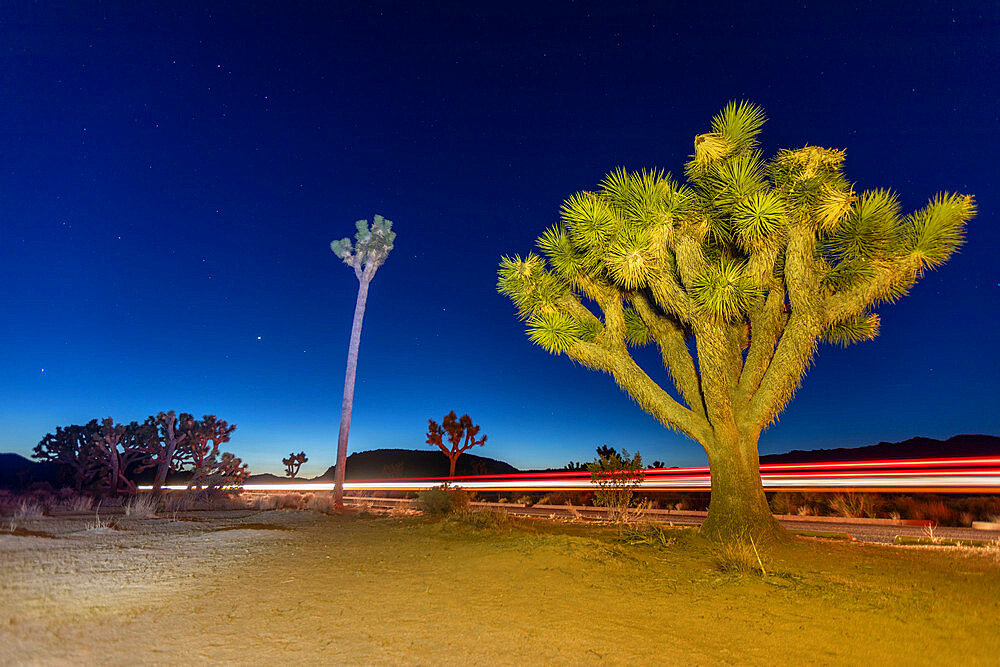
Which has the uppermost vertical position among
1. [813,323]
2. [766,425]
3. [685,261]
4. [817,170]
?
[817,170]

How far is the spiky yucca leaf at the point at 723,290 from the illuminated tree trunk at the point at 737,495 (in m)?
2.58

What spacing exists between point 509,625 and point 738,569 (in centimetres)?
394

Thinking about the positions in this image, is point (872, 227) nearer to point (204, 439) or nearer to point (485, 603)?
point (485, 603)

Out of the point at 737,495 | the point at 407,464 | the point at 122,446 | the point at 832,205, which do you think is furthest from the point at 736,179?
the point at 407,464

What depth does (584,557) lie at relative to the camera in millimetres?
7773

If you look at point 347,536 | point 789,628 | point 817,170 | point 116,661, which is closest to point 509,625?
point 789,628

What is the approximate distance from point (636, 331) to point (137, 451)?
21007 millimetres

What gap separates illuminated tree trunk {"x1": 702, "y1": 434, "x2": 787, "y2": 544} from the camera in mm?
9922

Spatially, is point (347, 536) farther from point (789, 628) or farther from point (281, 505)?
point (281, 505)

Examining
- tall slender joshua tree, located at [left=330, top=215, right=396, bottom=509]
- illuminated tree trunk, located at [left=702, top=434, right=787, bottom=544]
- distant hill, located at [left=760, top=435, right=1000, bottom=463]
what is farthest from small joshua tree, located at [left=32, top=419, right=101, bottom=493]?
distant hill, located at [left=760, top=435, right=1000, bottom=463]

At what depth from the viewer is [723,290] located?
33.3 ft

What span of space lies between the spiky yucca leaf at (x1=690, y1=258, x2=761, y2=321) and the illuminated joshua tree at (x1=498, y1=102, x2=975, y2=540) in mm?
30

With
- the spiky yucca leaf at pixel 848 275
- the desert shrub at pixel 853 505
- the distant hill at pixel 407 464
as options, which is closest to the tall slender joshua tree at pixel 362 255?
the spiky yucca leaf at pixel 848 275

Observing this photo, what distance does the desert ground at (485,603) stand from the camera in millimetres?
4191
